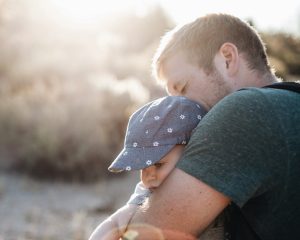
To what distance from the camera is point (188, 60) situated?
8.23 ft

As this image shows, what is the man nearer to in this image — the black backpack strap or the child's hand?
the black backpack strap

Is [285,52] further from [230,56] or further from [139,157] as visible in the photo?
[139,157]

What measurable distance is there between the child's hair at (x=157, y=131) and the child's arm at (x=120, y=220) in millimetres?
235

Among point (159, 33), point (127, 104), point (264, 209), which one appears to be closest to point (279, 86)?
point (264, 209)

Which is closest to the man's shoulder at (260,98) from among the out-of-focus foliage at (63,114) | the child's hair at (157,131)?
the child's hair at (157,131)

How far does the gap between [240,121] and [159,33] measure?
27.6 metres

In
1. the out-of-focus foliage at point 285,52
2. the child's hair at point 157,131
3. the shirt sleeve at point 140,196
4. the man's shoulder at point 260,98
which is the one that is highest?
the man's shoulder at point 260,98

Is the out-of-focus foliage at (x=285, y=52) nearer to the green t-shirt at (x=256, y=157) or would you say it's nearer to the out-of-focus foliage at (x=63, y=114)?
the out-of-focus foliage at (x=63, y=114)

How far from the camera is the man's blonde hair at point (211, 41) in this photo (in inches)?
97.1

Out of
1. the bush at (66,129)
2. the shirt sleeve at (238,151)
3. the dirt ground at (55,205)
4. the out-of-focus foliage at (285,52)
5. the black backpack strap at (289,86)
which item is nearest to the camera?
the shirt sleeve at (238,151)

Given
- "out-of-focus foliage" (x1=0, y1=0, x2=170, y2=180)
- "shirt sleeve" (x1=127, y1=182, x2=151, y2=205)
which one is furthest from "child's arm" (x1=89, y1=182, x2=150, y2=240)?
"out-of-focus foliage" (x1=0, y1=0, x2=170, y2=180)

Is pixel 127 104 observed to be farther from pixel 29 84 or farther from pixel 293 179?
pixel 293 179

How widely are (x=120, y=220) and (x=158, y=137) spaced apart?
17.3 inches

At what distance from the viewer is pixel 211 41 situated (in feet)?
8.09
